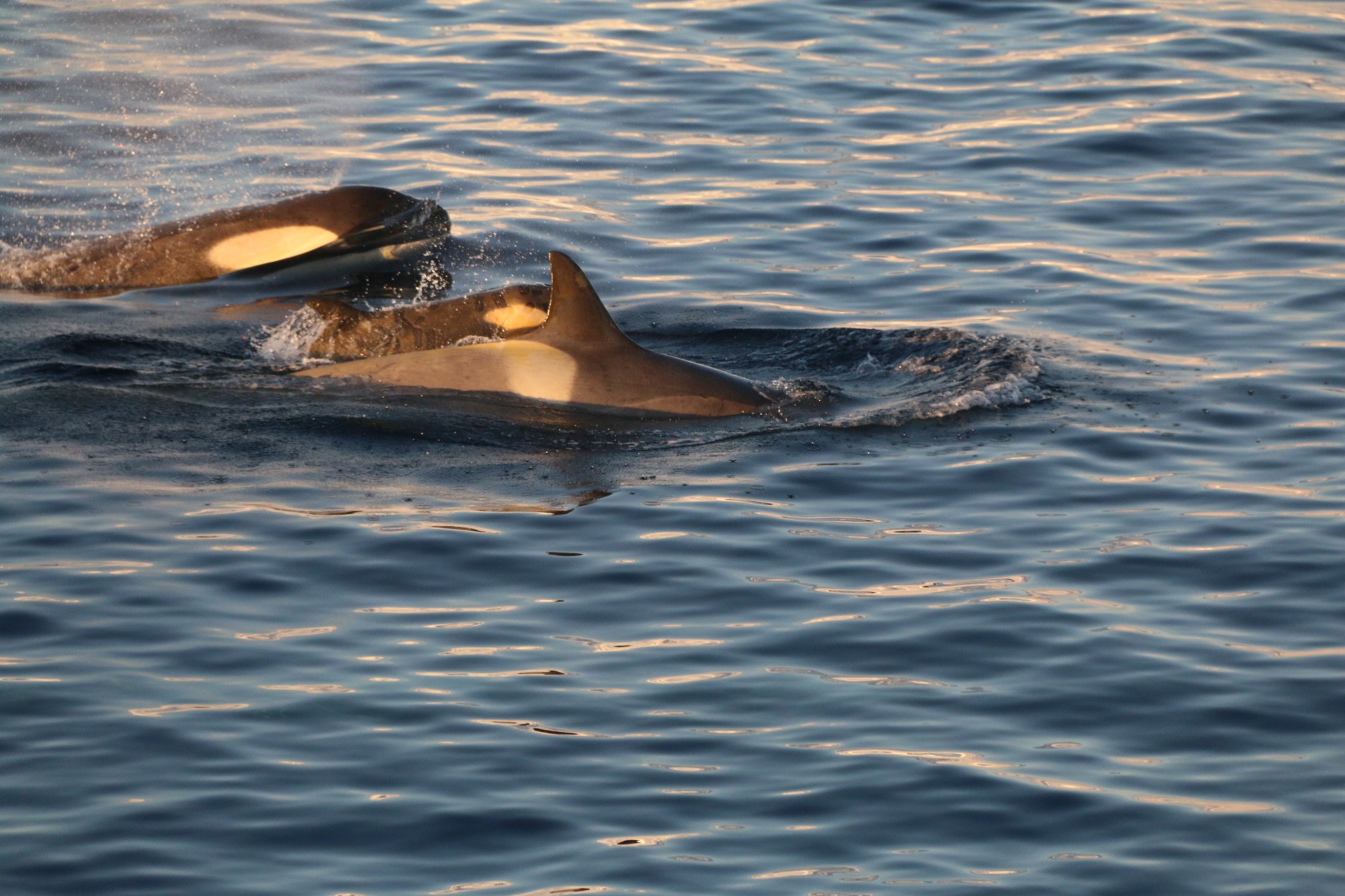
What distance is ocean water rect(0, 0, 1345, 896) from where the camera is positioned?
683cm

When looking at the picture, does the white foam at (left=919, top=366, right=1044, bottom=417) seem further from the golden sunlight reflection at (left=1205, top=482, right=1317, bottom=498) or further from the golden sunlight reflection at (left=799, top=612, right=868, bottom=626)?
the golden sunlight reflection at (left=799, top=612, right=868, bottom=626)

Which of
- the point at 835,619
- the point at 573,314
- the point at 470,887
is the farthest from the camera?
the point at 573,314

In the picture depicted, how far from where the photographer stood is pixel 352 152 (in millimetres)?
20031

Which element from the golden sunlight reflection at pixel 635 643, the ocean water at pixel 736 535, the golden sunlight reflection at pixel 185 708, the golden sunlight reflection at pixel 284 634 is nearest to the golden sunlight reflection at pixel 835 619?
the ocean water at pixel 736 535

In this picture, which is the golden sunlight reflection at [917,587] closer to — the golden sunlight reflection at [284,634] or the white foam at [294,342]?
the golden sunlight reflection at [284,634]

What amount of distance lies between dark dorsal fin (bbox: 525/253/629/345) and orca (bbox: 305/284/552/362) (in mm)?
993

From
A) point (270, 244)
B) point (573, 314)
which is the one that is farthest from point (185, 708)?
point (270, 244)

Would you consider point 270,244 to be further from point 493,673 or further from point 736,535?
point 493,673

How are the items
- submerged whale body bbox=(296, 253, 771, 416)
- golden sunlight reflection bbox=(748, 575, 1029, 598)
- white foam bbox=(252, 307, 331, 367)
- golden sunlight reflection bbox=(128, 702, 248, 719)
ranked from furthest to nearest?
white foam bbox=(252, 307, 331, 367)
submerged whale body bbox=(296, 253, 771, 416)
golden sunlight reflection bbox=(748, 575, 1029, 598)
golden sunlight reflection bbox=(128, 702, 248, 719)

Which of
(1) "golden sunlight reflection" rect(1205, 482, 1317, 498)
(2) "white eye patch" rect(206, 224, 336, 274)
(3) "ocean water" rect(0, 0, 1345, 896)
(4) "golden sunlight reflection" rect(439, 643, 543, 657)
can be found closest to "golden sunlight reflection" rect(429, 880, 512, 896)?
(3) "ocean water" rect(0, 0, 1345, 896)

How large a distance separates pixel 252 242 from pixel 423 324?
3832 millimetres

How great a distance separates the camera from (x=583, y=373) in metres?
11.7

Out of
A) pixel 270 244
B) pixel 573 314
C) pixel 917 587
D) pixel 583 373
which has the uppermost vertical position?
pixel 573 314

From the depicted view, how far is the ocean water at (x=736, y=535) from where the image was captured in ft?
22.4
